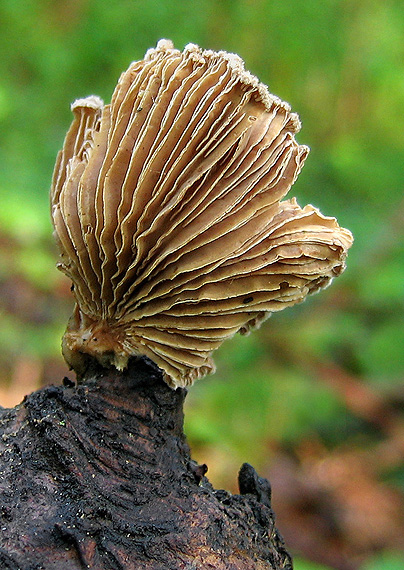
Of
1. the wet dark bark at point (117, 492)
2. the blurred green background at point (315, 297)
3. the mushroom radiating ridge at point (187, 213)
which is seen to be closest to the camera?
the wet dark bark at point (117, 492)

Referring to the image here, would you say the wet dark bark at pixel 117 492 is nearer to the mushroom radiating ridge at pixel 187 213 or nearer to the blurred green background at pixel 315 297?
the mushroom radiating ridge at pixel 187 213

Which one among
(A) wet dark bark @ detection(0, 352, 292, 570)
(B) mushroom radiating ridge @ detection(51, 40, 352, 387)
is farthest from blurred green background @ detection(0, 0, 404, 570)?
(A) wet dark bark @ detection(0, 352, 292, 570)

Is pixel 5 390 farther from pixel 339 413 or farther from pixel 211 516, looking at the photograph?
pixel 211 516

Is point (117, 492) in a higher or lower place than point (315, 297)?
lower

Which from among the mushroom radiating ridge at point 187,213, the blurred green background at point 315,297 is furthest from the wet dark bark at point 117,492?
the blurred green background at point 315,297

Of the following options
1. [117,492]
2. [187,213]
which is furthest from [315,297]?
[117,492]

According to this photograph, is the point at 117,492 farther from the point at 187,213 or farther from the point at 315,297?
the point at 315,297
